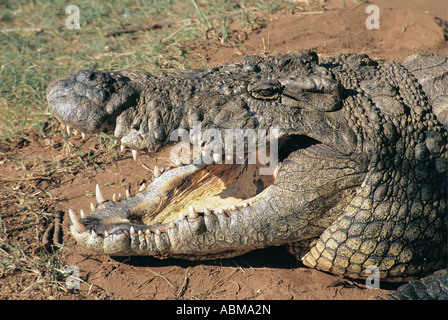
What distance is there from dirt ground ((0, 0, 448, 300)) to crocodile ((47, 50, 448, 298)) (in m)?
0.17

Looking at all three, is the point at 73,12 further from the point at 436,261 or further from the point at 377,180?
the point at 436,261

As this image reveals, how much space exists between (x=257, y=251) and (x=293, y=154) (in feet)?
3.03

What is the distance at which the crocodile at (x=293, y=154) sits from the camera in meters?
2.90

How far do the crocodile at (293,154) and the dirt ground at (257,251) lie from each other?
6.8 inches

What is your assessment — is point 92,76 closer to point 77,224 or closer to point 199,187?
point 77,224

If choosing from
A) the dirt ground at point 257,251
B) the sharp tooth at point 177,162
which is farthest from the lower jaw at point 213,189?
the dirt ground at point 257,251

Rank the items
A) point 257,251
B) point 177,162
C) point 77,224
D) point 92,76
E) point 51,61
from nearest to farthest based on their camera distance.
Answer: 1. point 92,76
2. point 77,224
3. point 177,162
4. point 257,251
5. point 51,61

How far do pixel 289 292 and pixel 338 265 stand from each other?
391 millimetres

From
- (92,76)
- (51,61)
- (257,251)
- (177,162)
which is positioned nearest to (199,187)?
(177,162)

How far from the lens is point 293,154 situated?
3068 millimetres

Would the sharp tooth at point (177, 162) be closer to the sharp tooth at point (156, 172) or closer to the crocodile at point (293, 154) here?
the crocodile at point (293, 154)

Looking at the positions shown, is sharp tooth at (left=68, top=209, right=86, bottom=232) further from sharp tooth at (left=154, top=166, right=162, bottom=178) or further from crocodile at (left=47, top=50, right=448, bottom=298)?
sharp tooth at (left=154, top=166, right=162, bottom=178)

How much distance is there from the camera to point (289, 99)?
9.95ft

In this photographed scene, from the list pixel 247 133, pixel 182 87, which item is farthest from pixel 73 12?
pixel 247 133
